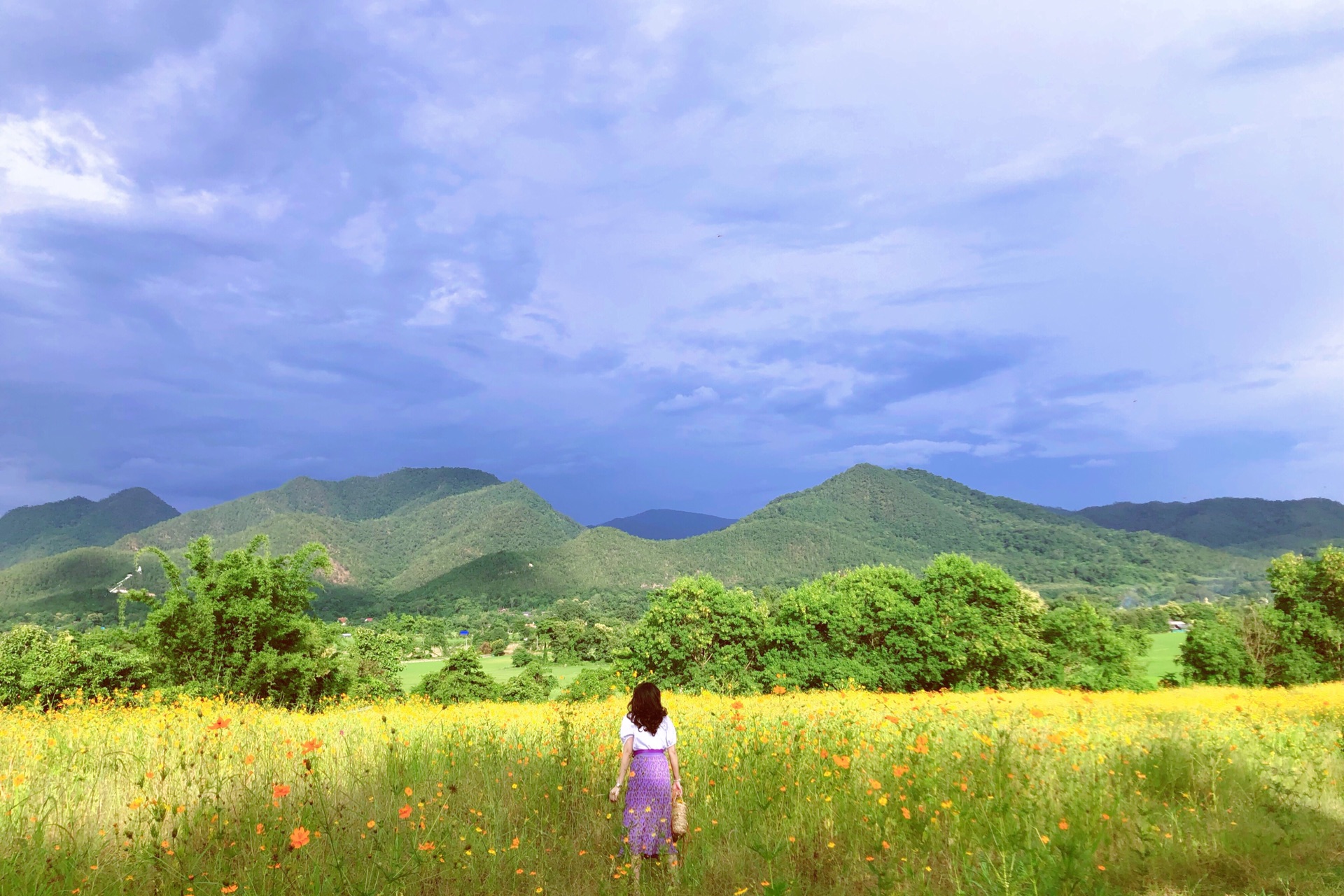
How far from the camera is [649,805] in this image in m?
5.28

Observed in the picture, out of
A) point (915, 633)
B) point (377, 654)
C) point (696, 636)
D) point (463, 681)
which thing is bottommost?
point (463, 681)

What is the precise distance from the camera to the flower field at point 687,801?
4344 millimetres

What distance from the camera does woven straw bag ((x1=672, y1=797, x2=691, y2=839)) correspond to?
515 centimetres

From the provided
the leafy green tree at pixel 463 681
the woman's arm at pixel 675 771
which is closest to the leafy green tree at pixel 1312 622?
the leafy green tree at pixel 463 681

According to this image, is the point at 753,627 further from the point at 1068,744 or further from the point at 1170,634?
the point at 1170,634

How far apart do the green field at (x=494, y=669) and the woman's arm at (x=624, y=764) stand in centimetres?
5574

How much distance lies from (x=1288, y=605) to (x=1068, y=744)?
2022 inches

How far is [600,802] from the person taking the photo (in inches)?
241

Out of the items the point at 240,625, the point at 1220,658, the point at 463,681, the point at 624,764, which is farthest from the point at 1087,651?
the point at 624,764

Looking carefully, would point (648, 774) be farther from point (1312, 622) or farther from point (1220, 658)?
point (1312, 622)

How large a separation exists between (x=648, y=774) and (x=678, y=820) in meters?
0.40

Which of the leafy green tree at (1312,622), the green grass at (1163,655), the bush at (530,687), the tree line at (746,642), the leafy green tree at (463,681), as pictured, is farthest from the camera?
the green grass at (1163,655)

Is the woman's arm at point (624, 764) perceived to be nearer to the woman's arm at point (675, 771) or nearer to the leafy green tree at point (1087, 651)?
the woman's arm at point (675, 771)

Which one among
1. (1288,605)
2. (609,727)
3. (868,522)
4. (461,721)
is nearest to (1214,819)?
(609,727)
